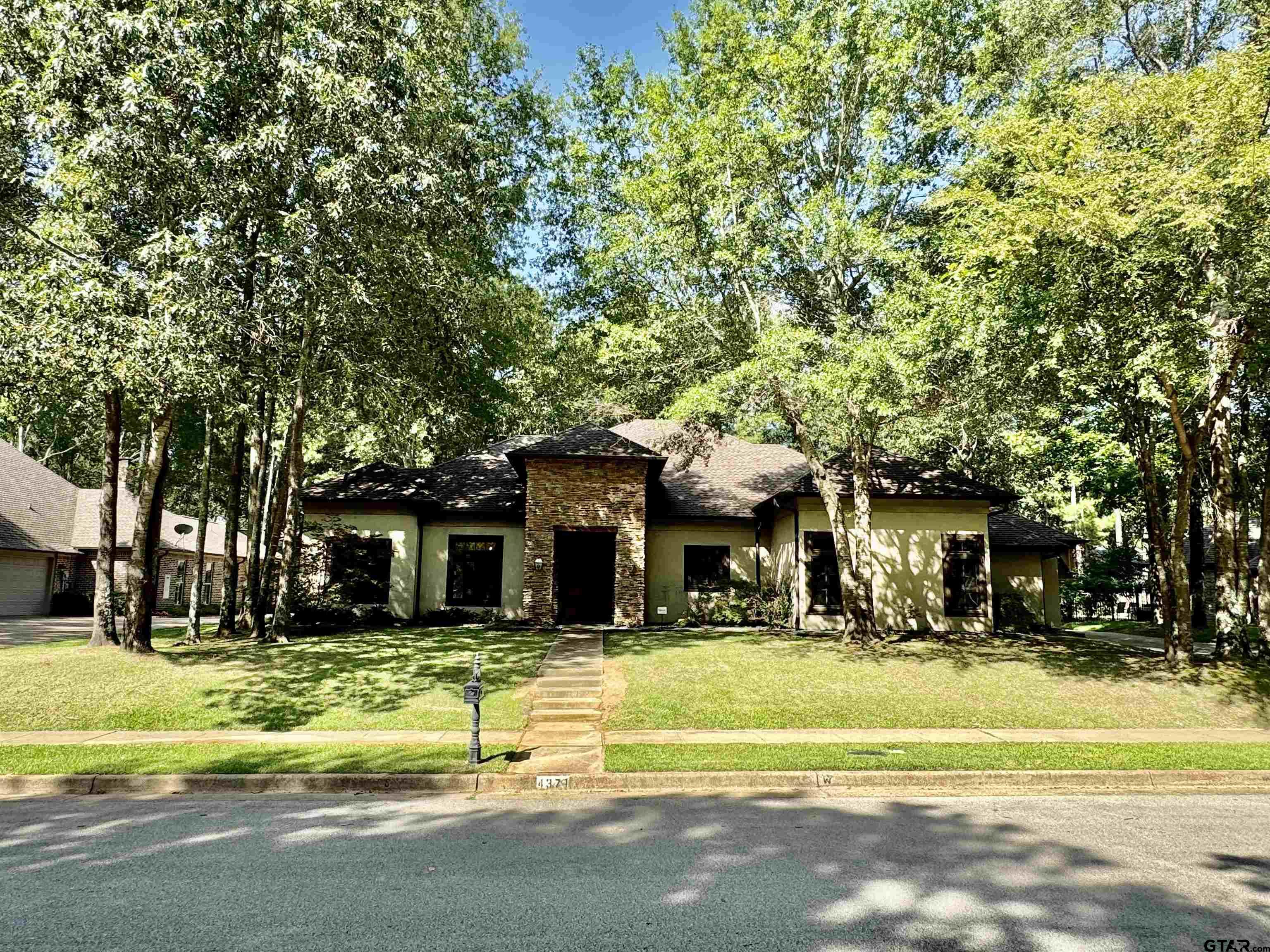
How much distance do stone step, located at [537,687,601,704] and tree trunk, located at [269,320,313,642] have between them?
726 centimetres

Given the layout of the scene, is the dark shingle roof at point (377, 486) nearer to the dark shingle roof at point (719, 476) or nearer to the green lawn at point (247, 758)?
the dark shingle roof at point (719, 476)

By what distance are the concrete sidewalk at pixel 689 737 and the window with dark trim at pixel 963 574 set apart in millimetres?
9110

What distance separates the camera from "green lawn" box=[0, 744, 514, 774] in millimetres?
7852

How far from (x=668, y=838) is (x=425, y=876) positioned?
77.6 inches

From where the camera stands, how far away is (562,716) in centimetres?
1048

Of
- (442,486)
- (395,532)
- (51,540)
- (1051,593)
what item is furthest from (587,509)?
(51,540)

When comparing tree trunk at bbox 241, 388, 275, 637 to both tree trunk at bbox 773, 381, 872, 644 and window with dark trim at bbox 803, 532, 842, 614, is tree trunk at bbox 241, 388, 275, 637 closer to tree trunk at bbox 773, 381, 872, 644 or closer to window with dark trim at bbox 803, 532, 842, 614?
tree trunk at bbox 773, 381, 872, 644

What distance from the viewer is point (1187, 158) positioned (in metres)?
10.4

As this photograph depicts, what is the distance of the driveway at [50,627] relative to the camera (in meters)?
18.2

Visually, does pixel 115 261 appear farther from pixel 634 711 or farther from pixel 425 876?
pixel 425 876

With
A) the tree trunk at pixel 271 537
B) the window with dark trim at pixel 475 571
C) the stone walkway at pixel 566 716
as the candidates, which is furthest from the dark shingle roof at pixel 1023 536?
the tree trunk at pixel 271 537

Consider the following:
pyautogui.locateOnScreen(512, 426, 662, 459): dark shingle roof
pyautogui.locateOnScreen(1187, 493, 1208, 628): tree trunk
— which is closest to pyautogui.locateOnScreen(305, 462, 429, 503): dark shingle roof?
pyautogui.locateOnScreen(512, 426, 662, 459): dark shingle roof

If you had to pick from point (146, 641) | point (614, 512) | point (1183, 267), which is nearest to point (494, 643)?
point (614, 512)

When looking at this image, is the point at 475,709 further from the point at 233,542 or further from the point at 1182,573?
the point at 233,542
